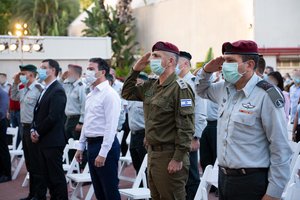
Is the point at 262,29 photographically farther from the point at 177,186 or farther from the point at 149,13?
the point at 177,186

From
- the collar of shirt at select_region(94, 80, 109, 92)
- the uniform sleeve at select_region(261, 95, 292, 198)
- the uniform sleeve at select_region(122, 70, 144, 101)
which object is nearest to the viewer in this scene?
the uniform sleeve at select_region(261, 95, 292, 198)

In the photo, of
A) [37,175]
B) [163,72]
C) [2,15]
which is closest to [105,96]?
[163,72]

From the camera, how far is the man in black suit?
8.09m

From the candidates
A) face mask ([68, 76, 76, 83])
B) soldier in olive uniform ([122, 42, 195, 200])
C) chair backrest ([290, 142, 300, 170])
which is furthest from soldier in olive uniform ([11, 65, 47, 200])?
chair backrest ([290, 142, 300, 170])

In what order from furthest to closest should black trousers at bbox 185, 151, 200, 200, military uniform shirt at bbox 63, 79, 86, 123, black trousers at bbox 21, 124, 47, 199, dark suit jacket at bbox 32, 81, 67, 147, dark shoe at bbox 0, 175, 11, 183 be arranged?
military uniform shirt at bbox 63, 79, 86, 123, dark shoe at bbox 0, 175, 11, 183, black trousers at bbox 21, 124, 47, 199, dark suit jacket at bbox 32, 81, 67, 147, black trousers at bbox 185, 151, 200, 200

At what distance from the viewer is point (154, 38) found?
111 ft

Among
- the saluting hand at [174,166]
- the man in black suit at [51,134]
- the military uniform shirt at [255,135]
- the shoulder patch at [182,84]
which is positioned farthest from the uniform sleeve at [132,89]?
the man in black suit at [51,134]

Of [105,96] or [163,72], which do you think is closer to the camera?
[163,72]

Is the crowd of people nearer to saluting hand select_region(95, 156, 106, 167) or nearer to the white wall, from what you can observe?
saluting hand select_region(95, 156, 106, 167)

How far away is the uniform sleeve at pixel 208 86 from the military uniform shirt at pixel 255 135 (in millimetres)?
345

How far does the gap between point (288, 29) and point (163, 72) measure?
22.5 meters

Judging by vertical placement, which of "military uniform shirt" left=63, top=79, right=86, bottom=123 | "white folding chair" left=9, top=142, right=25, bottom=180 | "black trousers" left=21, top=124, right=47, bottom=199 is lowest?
"white folding chair" left=9, top=142, right=25, bottom=180

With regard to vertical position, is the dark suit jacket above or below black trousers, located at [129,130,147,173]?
above

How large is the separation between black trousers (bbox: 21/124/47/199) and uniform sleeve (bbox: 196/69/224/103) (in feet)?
13.3
